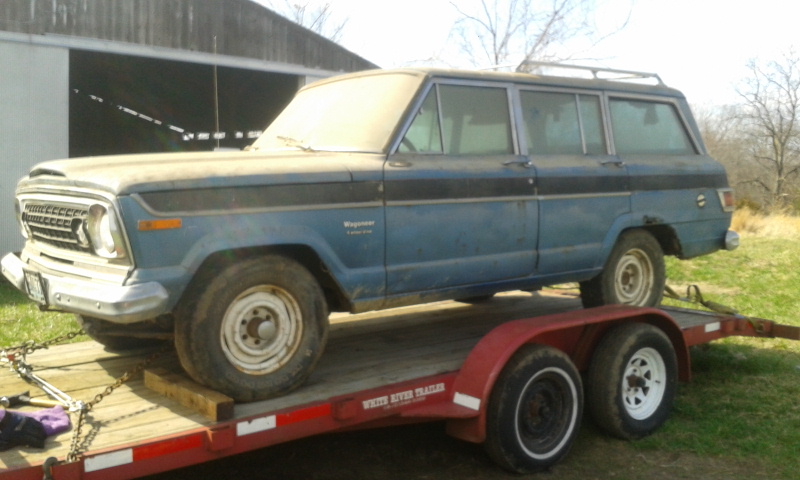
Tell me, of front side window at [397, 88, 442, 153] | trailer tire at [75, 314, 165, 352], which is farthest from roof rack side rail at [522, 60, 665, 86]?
trailer tire at [75, 314, 165, 352]

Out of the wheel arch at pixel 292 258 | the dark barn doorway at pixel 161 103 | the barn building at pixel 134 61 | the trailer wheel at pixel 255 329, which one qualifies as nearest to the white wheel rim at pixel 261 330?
the trailer wheel at pixel 255 329

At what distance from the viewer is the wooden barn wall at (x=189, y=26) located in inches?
480

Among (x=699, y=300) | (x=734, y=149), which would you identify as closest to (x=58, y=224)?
(x=699, y=300)

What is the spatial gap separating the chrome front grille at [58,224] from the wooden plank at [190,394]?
2.33 ft

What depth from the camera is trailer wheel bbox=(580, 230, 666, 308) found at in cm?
592

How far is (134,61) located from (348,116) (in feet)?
35.6

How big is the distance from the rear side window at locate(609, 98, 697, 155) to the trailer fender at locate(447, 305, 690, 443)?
135 cm

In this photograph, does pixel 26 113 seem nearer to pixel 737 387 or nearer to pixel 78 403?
pixel 78 403

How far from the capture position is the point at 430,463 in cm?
490

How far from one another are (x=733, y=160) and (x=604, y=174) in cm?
4345

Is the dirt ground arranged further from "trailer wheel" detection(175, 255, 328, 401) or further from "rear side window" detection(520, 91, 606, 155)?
"rear side window" detection(520, 91, 606, 155)

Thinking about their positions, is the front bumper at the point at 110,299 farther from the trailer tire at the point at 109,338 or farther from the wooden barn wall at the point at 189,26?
the wooden barn wall at the point at 189,26

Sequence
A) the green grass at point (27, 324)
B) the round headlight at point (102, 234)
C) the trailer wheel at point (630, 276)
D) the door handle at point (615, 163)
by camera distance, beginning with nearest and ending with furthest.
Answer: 1. the round headlight at point (102, 234)
2. the door handle at point (615, 163)
3. the trailer wheel at point (630, 276)
4. the green grass at point (27, 324)

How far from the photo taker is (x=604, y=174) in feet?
18.6
